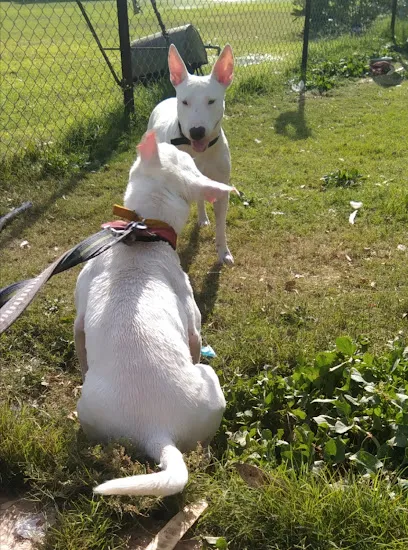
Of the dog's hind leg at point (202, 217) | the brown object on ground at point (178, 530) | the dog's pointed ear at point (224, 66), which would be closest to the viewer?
the brown object on ground at point (178, 530)

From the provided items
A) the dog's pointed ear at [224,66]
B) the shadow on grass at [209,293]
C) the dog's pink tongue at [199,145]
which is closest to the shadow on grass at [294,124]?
the dog's pointed ear at [224,66]

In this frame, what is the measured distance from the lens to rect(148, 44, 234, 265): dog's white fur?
4.44 meters

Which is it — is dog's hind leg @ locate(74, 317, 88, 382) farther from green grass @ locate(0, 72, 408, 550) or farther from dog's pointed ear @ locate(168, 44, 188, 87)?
dog's pointed ear @ locate(168, 44, 188, 87)

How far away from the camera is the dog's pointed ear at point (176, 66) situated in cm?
481

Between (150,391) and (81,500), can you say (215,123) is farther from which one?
(81,500)

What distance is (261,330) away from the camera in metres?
3.53

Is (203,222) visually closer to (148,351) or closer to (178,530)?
(148,351)

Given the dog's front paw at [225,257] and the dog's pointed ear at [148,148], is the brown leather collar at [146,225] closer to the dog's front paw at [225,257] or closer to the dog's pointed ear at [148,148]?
the dog's pointed ear at [148,148]

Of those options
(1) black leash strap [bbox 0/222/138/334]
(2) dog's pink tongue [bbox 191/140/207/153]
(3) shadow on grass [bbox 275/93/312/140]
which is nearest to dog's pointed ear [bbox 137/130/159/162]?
(1) black leash strap [bbox 0/222/138/334]

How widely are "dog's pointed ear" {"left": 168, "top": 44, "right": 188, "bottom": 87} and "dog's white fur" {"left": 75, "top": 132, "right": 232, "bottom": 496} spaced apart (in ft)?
7.41

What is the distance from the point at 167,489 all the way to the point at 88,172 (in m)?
5.05

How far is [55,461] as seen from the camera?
2.15 meters

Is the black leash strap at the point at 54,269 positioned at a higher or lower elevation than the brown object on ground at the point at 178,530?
higher

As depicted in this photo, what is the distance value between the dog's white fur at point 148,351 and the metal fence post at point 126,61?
16.5 feet
